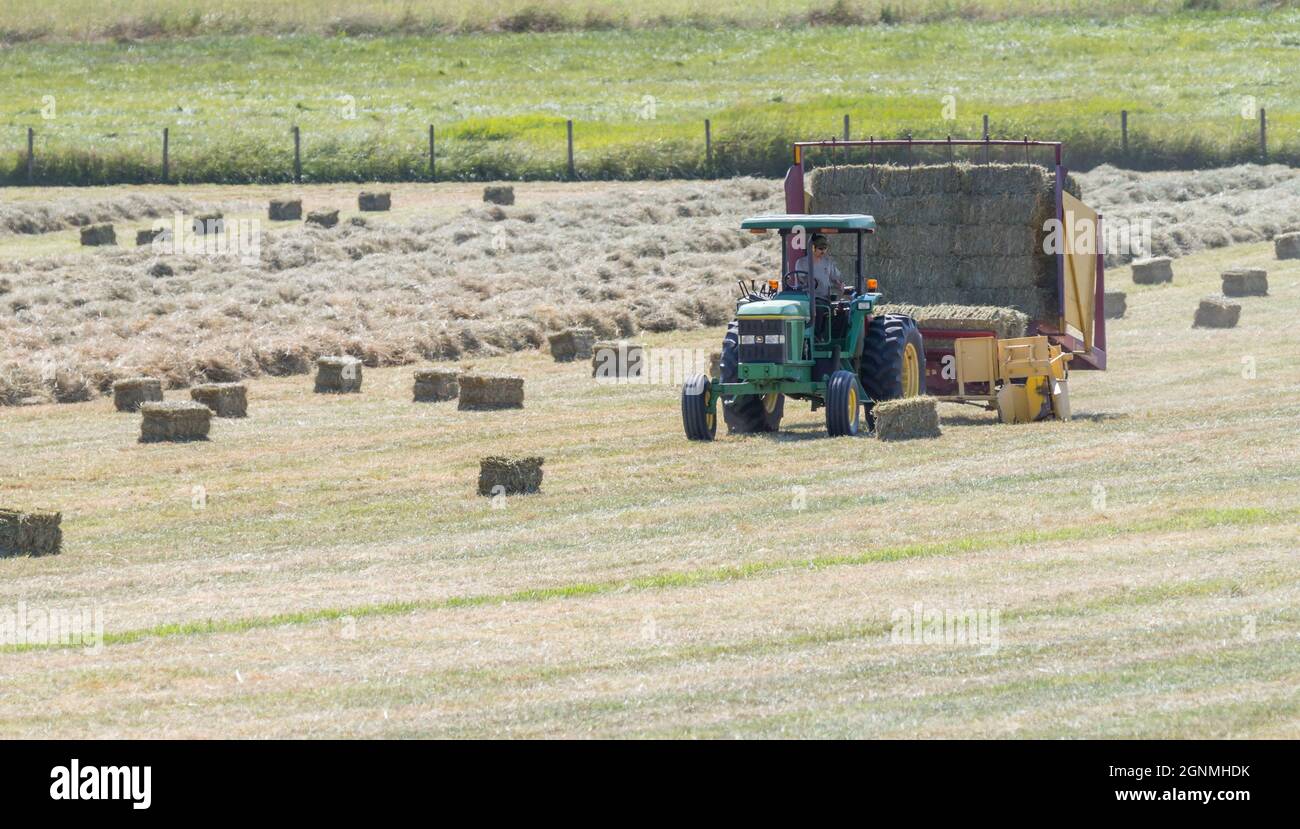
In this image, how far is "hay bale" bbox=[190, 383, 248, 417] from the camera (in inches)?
954

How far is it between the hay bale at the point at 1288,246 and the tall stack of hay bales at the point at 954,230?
13.3 meters

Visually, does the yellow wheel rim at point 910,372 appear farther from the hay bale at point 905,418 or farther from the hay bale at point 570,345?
the hay bale at point 570,345

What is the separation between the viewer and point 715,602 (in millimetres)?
13398

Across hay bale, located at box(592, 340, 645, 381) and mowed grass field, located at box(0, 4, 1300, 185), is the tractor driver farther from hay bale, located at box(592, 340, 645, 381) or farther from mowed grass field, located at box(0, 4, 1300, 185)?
mowed grass field, located at box(0, 4, 1300, 185)

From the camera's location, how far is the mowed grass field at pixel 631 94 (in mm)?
51250

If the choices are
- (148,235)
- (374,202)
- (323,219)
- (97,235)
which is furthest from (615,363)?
(374,202)

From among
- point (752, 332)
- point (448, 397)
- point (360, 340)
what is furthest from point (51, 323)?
point (752, 332)

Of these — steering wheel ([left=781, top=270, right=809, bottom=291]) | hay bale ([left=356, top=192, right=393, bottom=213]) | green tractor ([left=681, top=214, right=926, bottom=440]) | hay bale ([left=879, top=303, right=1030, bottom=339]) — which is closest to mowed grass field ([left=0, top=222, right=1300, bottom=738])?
green tractor ([left=681, top=214, right=926, bottom=440])

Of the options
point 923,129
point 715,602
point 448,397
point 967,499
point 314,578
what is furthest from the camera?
point 923,129

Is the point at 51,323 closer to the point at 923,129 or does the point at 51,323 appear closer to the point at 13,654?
the point at 13,654

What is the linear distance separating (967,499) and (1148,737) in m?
7.41

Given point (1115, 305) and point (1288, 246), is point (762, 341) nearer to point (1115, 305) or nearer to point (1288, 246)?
point (1115, 305)

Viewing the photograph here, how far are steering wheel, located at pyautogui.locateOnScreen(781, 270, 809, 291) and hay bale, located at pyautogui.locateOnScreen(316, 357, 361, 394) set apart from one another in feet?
25.9

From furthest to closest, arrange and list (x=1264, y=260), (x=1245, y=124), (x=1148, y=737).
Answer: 1. (x=1245, y=124)
2. (x=1264, y=260)
3. (x=1148, y=737)
